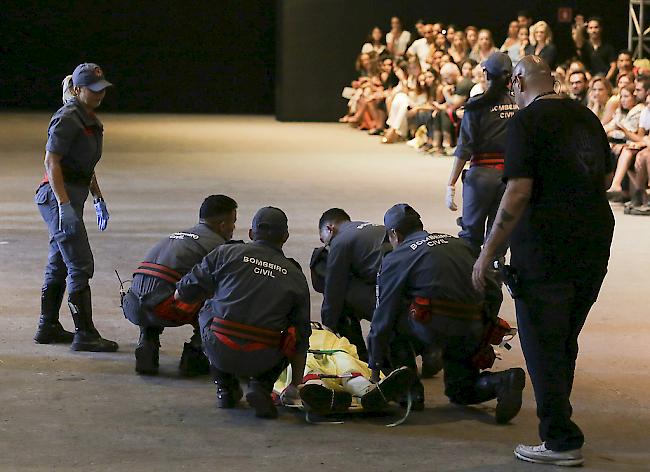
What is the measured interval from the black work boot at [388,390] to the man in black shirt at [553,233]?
707 millimetres

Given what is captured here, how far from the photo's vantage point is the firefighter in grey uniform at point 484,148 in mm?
7969

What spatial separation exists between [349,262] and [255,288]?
3.61ft

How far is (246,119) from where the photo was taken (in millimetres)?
25047

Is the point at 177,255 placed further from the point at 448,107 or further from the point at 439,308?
the point at 448,107

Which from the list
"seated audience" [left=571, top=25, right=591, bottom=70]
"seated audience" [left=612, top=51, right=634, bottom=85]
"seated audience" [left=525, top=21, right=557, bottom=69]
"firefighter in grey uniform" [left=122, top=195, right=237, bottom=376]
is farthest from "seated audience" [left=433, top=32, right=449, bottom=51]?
"firefighter in grey uniform" [left=122, top=195, right=237, bottom=376]

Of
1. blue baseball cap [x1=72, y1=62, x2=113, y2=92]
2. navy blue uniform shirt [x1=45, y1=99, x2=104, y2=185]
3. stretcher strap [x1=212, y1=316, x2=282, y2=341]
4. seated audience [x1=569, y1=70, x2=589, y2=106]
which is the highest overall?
seated audience [x1=569, y1=70, x2=589, y2=106]

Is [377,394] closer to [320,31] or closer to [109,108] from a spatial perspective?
[320,31]

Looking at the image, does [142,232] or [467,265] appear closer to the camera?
[467,265]

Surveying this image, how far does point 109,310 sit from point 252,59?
20761mm

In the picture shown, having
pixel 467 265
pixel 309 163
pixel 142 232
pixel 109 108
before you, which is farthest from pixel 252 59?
pixel 467 265

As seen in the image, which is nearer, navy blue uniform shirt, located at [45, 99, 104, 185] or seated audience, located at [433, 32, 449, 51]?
navy blue uniform shirt, located at [45, 99, 104, 185]

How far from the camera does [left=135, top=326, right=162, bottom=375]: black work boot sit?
20.7 feet

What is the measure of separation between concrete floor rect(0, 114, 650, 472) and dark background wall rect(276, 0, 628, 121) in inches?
443

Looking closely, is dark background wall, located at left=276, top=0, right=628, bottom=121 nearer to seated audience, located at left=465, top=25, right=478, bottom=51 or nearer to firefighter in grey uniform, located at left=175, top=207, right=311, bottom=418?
seated audience, located at left=465, top=25, right=478, bottom=51
